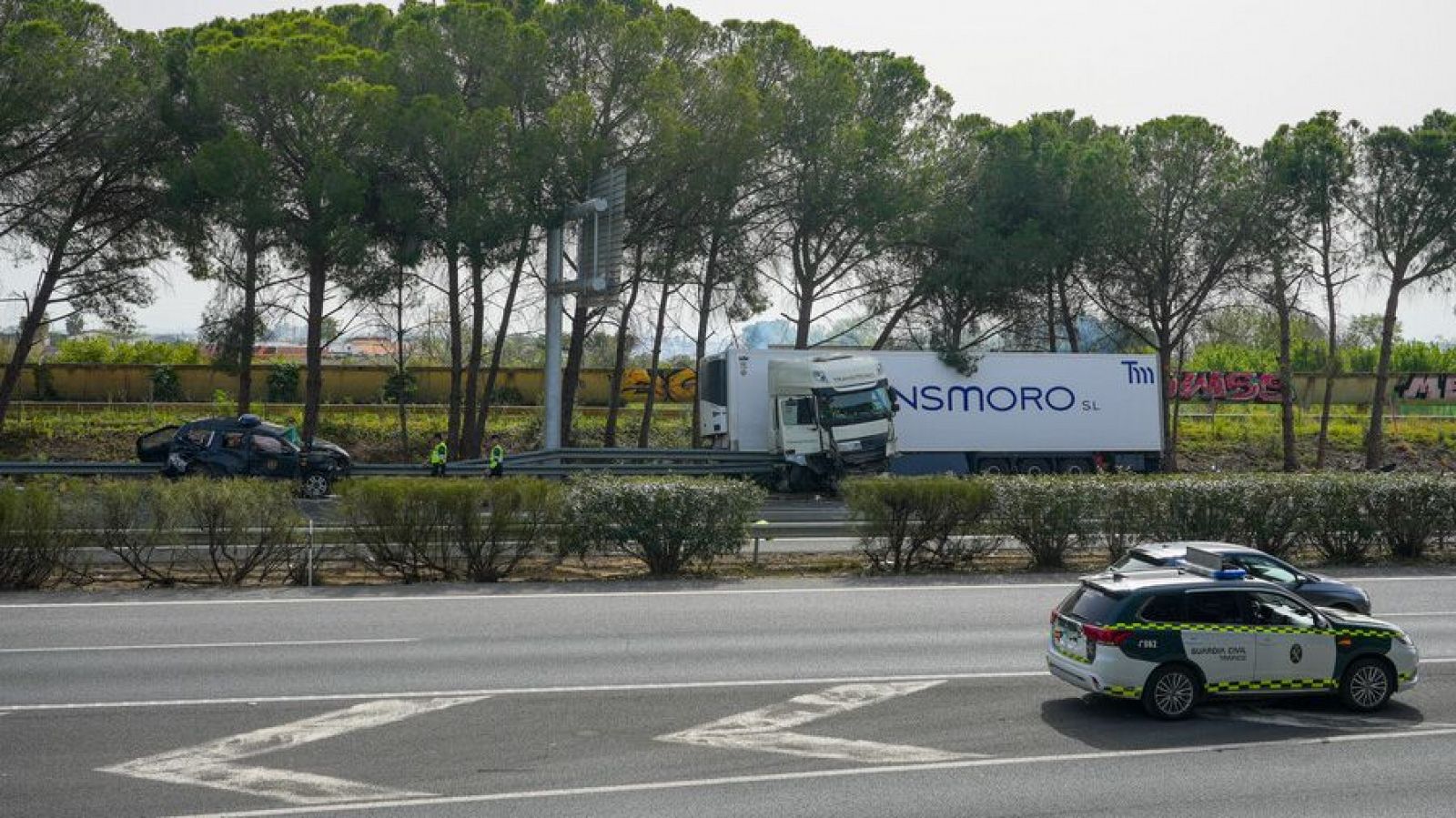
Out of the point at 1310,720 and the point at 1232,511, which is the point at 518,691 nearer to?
the point at 1310,720

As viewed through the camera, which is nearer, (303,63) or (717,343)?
(303,63)

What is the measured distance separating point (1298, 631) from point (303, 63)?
30.7 meters

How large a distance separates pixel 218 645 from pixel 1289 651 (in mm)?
11450

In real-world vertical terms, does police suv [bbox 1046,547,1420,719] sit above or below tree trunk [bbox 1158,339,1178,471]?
below

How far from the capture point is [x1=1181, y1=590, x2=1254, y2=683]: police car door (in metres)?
13.0

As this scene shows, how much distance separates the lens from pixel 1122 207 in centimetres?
4503

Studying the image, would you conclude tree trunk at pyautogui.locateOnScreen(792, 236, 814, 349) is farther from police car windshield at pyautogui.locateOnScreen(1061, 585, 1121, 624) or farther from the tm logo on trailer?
police car windshield at pyautogui.locateOnScreen(1061, 585, 1121, 624)

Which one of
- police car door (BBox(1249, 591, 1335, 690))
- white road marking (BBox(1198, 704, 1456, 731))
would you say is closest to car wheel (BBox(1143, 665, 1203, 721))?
white road marking (BBox(1198, 704, 1456, 731))

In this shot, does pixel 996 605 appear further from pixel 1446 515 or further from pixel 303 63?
pixel 303 63

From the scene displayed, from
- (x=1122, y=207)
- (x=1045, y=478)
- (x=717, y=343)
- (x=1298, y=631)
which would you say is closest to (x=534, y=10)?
(x=717, y=343)

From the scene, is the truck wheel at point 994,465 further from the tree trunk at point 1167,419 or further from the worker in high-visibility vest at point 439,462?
the worker in high-visibility vest at point 439,462

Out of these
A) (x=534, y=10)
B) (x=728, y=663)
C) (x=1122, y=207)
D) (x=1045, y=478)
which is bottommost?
(x=728, y=663)

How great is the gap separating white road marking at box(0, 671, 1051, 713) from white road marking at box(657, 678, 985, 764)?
493mm

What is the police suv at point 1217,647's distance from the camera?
12.9 m
